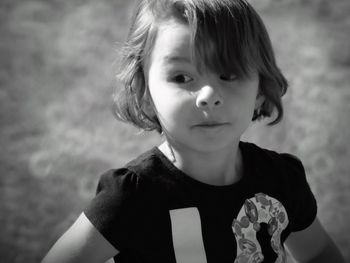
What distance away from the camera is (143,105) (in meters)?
1.03

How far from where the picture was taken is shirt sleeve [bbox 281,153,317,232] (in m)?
1.03

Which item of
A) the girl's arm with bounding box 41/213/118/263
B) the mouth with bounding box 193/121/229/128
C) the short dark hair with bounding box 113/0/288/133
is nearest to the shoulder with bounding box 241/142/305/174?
the short dark hair with bounding box 113/0/288/133

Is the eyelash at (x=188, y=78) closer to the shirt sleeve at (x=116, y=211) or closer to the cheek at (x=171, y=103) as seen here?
the cheek at (x=171, y=103)

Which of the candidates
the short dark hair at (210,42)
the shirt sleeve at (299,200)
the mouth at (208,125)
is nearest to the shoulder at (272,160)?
the shirt sleeve at (299,200)

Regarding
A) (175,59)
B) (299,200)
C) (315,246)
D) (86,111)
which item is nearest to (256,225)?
(299,200)

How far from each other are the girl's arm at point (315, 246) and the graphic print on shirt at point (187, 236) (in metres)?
0.30

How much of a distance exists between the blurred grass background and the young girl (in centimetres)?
51

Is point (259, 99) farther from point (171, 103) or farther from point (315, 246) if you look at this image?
point (315, 246)

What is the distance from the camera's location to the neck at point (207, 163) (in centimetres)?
95

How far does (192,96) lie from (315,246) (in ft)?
1.64

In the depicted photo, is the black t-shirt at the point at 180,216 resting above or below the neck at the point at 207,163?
below

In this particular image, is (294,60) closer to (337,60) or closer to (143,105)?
(337,60)

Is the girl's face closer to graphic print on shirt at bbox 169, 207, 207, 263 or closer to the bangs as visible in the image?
the bangs

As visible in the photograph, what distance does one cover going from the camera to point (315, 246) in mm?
1118
